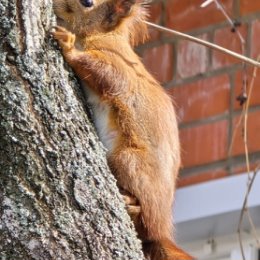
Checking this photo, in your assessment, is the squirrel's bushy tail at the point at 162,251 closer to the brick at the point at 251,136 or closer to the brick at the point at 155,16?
the brick at the point at 251,136

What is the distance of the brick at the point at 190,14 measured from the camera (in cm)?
465

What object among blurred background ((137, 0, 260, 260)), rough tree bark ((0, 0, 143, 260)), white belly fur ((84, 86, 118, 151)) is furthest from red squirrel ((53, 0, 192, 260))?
blurred background ((137, 0, 260, 260))

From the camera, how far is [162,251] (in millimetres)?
2857

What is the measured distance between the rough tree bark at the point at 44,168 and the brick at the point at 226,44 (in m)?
2.26

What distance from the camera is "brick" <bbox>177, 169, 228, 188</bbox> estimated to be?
4.47 meters

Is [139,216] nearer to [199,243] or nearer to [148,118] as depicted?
[148,118]

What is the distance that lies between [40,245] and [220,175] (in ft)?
7.62

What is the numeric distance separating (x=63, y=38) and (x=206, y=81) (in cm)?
207

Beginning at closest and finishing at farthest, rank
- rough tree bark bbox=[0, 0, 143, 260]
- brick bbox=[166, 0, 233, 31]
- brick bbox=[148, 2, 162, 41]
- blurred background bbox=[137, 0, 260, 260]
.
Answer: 1. rough tree bark bbox=[0, 0, 143, 260]
2. blurred background bbox=[137, 0, 260, 260]
3. brick bbox=[166, 0, 233, 31]
4. brick bbox=[148, 2, 162, 41]

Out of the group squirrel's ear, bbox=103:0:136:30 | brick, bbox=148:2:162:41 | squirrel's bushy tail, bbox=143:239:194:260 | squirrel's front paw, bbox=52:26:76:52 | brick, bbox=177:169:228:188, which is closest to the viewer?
squirrel's front paw, bbox=52:26:76:52

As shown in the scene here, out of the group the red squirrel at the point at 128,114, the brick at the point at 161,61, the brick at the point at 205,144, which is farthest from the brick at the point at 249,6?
the red squirrel at the point at 128,114

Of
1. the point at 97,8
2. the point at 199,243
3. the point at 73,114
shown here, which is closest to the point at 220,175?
the point at 199,243

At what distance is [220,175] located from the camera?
4465 mm

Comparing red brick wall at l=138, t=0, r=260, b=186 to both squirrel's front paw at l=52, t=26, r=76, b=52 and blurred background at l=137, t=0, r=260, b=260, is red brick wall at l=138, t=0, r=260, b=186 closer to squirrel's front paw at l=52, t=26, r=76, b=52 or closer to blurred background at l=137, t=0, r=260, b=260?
blurred background at l=137, t=0, r=260, b=260
